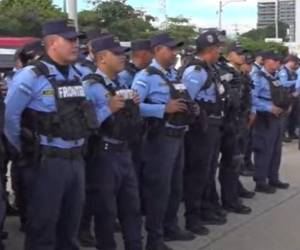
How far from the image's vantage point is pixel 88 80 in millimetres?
5031

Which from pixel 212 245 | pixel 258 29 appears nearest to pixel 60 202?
pixel 212 245

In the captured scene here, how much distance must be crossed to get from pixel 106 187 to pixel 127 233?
18.9 inches

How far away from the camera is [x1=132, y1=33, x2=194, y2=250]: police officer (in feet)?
18.8

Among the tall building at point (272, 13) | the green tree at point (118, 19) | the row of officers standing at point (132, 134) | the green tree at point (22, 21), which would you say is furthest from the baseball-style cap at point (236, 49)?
the tall building at point (272, 13)

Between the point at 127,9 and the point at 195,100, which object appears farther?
the point at 127,9

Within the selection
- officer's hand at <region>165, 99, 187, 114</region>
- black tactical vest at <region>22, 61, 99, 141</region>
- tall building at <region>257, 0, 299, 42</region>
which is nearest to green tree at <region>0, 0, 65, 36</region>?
officer's hand at <region>165, 99, 187, 114</region>

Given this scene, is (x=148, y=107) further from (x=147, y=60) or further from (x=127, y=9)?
(x=127, y=9)

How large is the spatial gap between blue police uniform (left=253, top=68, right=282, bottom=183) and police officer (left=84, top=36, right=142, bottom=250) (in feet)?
11.8

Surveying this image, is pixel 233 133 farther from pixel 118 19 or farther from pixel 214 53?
pixel 118 19

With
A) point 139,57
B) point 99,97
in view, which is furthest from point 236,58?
point 99,97

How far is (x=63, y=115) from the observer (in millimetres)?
4438

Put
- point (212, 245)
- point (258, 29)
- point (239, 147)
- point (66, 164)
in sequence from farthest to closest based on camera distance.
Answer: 1. point (258, 29)
2. point (239, 147)
3. point (212, 245)
4. point (66, 164)

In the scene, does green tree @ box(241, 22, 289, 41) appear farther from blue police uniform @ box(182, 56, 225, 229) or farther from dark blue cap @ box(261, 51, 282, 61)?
blue police uniform @ box(182, 56, 225, 229)

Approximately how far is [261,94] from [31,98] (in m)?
4.53
